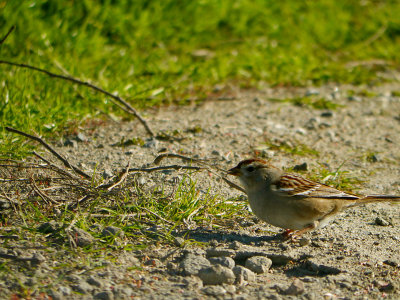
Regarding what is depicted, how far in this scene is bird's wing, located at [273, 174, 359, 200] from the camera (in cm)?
448

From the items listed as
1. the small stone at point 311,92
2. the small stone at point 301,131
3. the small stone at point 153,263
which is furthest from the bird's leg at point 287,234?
the small stone at point 311,92

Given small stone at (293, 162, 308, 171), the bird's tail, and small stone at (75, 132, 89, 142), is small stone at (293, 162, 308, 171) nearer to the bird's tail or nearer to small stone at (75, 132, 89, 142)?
the bird's tail

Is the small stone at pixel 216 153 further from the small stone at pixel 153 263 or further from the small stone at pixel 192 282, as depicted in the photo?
the small stone at pixel 192 282

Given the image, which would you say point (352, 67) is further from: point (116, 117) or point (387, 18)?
point (116, 117)

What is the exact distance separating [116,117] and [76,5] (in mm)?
2348

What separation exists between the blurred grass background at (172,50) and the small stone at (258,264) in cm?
220

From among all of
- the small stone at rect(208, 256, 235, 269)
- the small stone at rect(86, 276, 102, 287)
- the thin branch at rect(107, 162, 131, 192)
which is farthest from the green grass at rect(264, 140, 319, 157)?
the small stone at rect(86, 276, 102, 287)

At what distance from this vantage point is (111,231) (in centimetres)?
404

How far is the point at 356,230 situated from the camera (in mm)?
4660

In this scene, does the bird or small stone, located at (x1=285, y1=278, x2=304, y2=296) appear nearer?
small stone, located at (x1=285, y1=278, x2=304, y2=296)

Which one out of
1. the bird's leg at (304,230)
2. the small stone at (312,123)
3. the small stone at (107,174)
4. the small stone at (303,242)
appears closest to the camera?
the small stone at (303,242)

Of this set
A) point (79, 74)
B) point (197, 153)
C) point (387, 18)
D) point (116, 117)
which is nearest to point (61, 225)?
point (197, 153)

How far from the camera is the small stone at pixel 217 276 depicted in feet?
12.0

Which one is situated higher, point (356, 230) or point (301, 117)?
point (301, 117)
